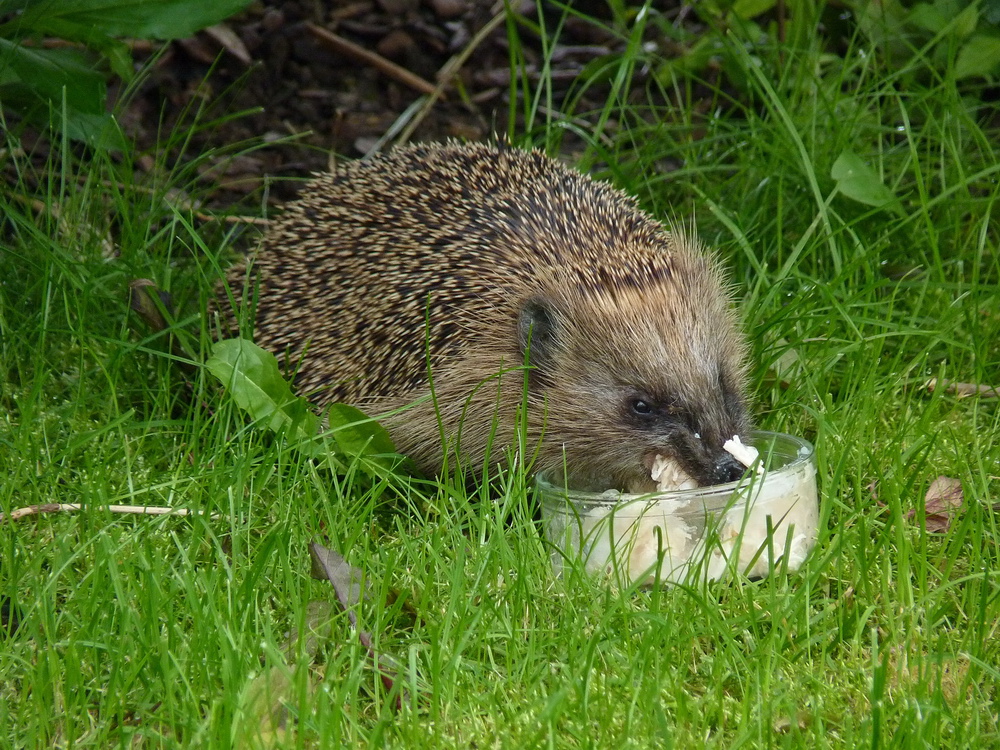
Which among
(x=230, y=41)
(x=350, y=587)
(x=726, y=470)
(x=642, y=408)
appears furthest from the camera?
(x=230, y=41)

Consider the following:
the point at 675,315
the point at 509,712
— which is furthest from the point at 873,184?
the point at 509,712

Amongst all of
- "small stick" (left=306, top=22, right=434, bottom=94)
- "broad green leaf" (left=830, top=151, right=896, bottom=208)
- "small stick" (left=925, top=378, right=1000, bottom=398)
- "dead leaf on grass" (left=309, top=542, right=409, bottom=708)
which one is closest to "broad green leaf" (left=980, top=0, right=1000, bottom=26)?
"broad green leaf" (left=830, top=151, right=896, bottom=208)

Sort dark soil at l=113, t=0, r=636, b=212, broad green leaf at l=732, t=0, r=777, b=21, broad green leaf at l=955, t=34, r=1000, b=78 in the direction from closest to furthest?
broad green leaf at l=955, t=34, r=1000, b=78
broad green leaf at l=732, t=0, r=777, b=21
dark soil at l=113, t=0, r=636, b=212

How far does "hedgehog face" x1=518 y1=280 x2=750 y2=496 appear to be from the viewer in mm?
3918

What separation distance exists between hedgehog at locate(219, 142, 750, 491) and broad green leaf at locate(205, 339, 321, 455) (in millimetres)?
286

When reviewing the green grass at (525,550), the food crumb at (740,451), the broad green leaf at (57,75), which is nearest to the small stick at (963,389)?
the green grass at (525,550)

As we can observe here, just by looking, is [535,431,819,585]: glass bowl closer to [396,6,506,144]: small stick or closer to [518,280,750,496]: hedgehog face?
[518,280,750,496]: hedgehog face

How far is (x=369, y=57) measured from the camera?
7141mm

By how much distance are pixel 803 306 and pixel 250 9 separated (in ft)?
13.2

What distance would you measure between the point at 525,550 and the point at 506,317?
45.3 inches

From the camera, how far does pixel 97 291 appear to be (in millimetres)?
4750

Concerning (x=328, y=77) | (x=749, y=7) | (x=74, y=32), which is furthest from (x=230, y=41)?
(x=749, y=7)

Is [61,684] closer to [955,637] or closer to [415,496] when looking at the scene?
[415,496]

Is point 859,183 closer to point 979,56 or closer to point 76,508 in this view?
point 979,56
